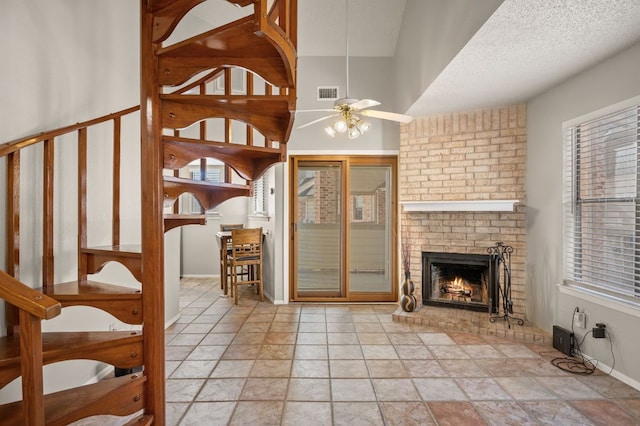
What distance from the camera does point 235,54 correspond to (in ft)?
5.34

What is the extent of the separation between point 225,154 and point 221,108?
1.06 feet

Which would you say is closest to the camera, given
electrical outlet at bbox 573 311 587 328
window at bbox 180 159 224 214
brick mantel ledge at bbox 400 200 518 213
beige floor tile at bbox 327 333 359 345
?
electrical outlet at bbox 573 311 587 328

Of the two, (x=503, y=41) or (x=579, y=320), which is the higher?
(x=503, y=41)

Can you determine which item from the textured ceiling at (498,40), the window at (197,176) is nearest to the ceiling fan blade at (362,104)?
the textured ceiling at (498,40)

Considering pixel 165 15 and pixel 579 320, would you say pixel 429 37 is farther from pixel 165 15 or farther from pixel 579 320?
pixel 579 320

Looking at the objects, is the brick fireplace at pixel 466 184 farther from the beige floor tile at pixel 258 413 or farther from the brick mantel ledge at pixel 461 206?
the beige floor tile at pixel 258 413

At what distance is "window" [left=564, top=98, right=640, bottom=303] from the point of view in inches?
102

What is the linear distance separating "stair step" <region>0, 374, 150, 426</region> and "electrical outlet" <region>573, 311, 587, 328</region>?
135 inches

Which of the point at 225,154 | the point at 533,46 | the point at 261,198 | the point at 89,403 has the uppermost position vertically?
the point at 533,46

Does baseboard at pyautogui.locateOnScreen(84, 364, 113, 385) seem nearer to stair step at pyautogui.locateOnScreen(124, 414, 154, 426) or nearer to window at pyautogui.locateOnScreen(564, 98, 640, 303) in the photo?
stair step at pyautogui.locateOnScreen(124, 414, 154, 426)

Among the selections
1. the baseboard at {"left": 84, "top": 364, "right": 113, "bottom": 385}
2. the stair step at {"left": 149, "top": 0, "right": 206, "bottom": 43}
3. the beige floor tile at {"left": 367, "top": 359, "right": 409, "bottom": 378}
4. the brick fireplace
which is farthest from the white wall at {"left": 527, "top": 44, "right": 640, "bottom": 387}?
the baseboard at {"left": 84, "top": 364, "right": 113, "bottom": 385}

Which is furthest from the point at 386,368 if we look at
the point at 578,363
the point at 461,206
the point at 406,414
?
the point at 461,206

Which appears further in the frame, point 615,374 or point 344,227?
point 344,227

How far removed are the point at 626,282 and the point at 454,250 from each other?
172cm
